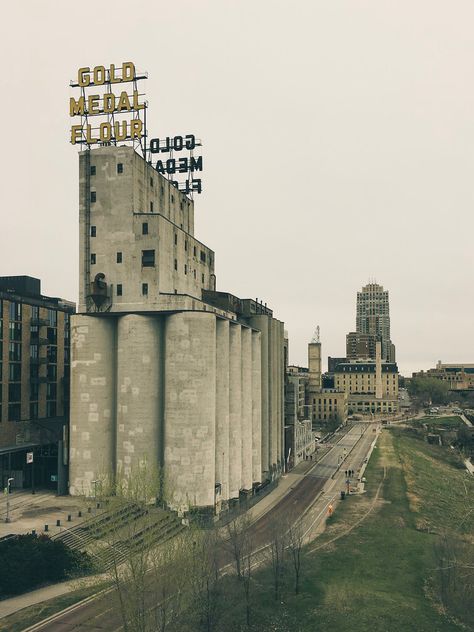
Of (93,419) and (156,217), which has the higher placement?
(156,217)

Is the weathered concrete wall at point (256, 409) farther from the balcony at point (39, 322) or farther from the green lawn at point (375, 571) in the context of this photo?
the balcony at point (39, 322)

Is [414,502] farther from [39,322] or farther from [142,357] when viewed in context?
[39,322]

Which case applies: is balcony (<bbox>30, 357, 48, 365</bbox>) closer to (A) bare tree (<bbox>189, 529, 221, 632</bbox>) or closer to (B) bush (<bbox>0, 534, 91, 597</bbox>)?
(B) bush (<bbox>0, 534, 91, 597</bbox>)

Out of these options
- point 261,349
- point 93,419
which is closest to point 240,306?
point 261,349

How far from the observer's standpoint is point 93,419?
8319 centimetres

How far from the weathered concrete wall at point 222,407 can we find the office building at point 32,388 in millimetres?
22245

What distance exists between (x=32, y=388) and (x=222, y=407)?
34.8 m

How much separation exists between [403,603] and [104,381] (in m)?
48.8

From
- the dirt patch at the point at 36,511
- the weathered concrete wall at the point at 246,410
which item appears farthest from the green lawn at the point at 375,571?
the dirt patch at the point at 36,511

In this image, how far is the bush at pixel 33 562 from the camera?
53875 millimetres

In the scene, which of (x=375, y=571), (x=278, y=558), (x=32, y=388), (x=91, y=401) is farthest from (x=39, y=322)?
(x=375, y=571)

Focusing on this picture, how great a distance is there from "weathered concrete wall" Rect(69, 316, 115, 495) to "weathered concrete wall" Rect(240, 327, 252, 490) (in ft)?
79.6

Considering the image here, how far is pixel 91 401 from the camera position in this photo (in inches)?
3292

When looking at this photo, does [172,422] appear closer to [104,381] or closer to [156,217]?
[104,381]
